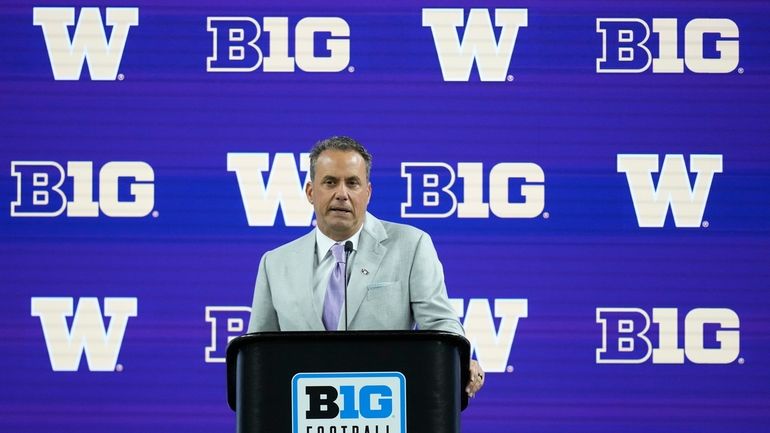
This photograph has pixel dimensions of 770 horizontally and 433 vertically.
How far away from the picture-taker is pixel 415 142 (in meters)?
4.96

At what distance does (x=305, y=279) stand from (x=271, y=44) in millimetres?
2045

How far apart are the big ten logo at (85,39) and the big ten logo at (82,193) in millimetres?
414

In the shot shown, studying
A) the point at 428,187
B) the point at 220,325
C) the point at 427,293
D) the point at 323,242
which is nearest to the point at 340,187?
the point at 323,242

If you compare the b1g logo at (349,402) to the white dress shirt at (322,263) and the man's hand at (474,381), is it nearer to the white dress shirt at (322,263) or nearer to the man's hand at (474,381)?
the man's hand at (474,381)

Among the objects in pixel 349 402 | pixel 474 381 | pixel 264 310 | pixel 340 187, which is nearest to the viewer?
pixel 349 402

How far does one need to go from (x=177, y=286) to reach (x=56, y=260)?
53cm

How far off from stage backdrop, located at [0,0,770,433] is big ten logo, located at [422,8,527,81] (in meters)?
0.01

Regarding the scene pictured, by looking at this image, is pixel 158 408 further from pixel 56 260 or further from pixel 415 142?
pixel 415 142

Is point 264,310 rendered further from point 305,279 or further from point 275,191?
point 275,191

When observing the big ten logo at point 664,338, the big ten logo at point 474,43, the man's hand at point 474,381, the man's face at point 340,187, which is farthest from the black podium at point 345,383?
the big ten logo at point 474,43

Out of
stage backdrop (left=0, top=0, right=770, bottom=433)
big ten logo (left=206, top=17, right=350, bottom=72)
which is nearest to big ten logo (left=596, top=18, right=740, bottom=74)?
stage backdrop (left=0, top=0, right=770, bottom=433)

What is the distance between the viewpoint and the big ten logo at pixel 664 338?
4.89 meters

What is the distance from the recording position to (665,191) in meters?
4.93

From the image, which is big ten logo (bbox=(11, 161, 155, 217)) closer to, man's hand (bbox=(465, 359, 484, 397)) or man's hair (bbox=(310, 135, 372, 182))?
man's hair (bbox=(310, 135, 372, 182))
